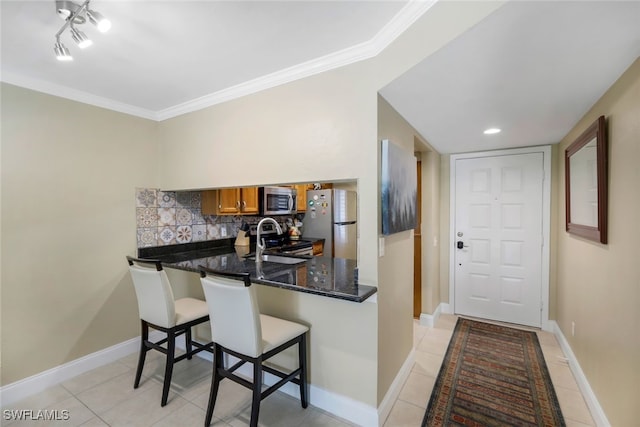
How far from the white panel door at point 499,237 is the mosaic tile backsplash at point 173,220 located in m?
3.10

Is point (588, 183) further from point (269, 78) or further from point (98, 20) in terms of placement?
point (98, 20)

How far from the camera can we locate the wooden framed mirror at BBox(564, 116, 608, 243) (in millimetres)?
1841

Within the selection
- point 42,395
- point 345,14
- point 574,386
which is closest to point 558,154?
point 574,386

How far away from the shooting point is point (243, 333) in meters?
1.73

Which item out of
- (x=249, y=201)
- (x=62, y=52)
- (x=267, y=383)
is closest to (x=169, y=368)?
(x=267, y=383)

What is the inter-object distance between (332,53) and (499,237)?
10.0 ft

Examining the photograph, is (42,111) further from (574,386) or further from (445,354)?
(574,386)

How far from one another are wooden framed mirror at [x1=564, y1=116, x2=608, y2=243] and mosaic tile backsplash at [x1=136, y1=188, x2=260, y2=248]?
3499 mm

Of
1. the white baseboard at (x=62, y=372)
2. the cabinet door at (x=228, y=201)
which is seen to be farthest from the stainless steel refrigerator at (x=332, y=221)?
the white baseboard at (x=62, y=372)

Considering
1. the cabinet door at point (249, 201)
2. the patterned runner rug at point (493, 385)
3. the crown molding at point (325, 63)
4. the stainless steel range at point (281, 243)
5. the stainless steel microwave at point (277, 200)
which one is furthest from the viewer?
the stainless steel range at point (281, 243)

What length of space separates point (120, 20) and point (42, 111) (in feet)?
4.67

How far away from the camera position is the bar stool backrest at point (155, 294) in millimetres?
2084

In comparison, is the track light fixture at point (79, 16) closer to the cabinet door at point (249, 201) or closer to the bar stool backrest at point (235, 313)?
the bar stool backrest at point (235, 313)

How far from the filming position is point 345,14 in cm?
146
